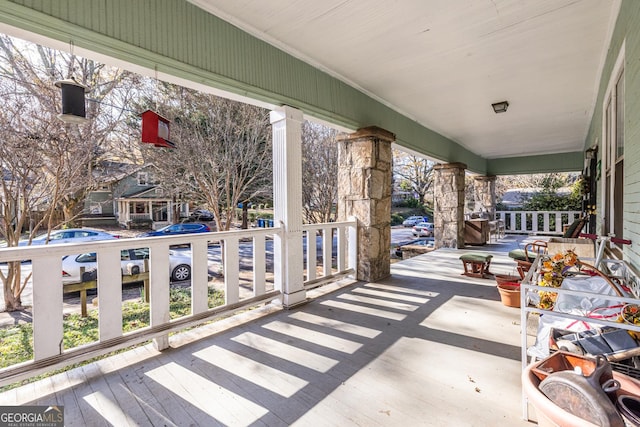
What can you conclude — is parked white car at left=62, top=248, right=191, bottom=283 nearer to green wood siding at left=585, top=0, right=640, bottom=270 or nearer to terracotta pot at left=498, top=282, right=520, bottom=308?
terracotta pot at left=498, top=282, right=520, bottom=308

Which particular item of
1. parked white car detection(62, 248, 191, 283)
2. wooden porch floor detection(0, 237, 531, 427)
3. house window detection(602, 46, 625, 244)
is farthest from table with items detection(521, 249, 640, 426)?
parked white car detection(62, 248, 191, 283)

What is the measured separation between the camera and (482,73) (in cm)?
374

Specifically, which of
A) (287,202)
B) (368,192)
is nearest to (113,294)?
(287,202)

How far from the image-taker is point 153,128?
2.25 metres

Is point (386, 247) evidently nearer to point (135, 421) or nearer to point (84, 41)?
point (135, 421)

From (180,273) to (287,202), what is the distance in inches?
188

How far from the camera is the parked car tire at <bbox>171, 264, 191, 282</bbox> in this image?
22.4 feet

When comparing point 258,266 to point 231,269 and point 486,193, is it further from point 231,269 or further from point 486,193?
point 486,193

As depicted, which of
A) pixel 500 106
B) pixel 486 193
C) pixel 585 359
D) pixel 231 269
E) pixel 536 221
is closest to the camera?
pixel 585 359

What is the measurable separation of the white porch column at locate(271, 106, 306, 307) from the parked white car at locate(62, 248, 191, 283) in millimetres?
2861

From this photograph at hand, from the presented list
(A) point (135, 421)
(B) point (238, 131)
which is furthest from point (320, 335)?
(B) point (238, 131)

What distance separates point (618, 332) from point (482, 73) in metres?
3.36

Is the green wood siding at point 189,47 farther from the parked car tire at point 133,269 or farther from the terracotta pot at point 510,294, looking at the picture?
the parked car tire at point 133,269

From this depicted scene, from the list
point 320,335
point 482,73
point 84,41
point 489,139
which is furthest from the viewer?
point 489,139
